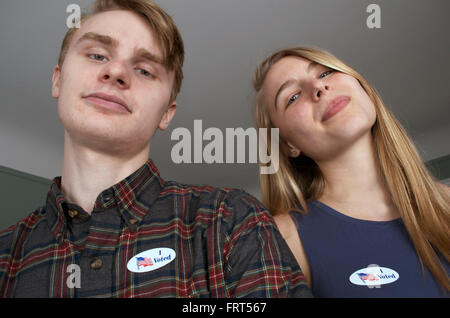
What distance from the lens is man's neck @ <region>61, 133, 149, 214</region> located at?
80cm

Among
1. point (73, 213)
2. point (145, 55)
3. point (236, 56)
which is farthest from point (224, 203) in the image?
point (236, 56)

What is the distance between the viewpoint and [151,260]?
65 cm

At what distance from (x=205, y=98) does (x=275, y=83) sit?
2077 mm

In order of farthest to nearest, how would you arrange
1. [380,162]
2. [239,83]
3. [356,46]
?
[239,83] → [356,46] → [380,162]

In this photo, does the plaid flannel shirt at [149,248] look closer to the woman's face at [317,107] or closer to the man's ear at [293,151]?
the woman's face at [317,107]

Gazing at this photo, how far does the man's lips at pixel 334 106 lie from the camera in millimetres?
1071

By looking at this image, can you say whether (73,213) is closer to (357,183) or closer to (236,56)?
(357,183)

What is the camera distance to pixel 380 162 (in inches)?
45.5

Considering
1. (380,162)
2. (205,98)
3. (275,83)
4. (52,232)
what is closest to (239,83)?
(205,98)

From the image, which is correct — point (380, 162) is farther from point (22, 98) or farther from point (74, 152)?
point (22, 98)

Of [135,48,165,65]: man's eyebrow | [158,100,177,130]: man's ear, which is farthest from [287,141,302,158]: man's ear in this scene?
[135,48,165,65]: man's eyebrow

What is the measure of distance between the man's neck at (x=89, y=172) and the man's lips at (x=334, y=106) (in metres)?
0.58

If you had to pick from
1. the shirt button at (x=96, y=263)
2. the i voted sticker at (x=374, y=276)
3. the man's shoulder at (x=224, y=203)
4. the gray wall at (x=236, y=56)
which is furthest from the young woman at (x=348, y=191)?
the gray wall at (x=236, y=56)

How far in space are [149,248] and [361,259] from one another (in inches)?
22.9
